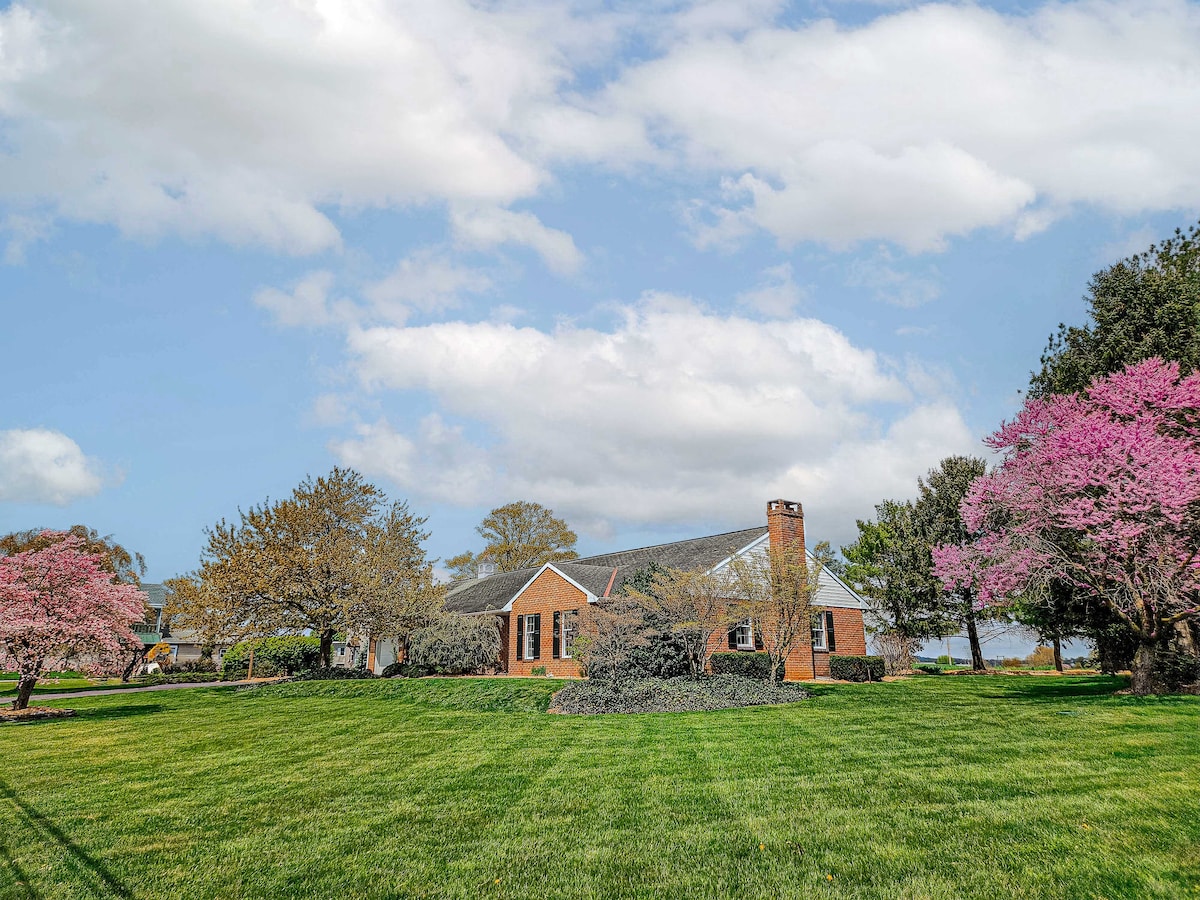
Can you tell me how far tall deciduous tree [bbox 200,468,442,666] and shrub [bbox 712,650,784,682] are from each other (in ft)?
40.2

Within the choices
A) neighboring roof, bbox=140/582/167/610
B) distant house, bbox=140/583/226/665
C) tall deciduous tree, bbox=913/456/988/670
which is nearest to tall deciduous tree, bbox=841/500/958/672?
tall deciduous tree, bbox=913/456/988/670

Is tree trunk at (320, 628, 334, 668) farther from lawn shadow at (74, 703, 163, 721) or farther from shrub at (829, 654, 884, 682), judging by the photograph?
shrub at (829, 654, 884, 682)

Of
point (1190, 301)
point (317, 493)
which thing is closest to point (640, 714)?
point (1190, 301)

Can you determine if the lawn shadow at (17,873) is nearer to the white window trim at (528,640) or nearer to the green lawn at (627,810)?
the green lawn at (627,810)

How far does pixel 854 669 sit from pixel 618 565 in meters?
11.6

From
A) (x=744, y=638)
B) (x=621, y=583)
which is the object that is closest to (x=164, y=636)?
(x=621, y=583)

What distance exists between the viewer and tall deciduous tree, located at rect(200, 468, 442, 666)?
90.5ft

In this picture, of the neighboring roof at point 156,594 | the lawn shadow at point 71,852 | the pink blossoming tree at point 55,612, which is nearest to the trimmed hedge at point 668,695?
the lawn shadow at point 71,852

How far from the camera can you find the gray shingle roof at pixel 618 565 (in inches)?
1112

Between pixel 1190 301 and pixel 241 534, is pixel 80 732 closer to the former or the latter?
Answer: pixel 241 534

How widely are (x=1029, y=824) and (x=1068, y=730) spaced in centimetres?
622

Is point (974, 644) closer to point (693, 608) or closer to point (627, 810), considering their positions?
point (693, 608)

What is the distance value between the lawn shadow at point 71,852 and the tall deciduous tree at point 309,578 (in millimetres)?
19816

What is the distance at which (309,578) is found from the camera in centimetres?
2819
